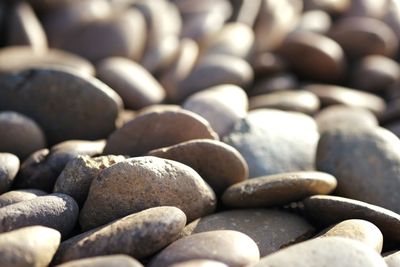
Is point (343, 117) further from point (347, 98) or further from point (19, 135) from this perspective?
point (19, 135)

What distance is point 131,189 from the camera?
57.7 inches

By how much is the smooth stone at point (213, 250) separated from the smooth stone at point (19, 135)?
751 millimetres

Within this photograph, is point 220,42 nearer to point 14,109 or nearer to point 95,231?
point 14,109

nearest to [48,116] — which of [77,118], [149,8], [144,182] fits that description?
[77,118]

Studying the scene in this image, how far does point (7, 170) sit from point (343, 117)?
1.23 m

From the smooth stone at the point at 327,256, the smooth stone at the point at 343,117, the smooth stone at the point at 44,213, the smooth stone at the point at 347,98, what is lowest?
the smooth stone at the point at 347,98

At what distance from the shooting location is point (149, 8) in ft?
9.95

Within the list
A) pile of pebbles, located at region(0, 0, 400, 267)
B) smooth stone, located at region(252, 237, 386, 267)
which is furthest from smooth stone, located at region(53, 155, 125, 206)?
smooth stone, located at region(252, 237, 386, 267)

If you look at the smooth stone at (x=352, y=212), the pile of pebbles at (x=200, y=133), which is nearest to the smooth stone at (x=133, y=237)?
the pile of pebbles at (x=200, y=133)

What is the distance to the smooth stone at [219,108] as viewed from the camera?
204 cm

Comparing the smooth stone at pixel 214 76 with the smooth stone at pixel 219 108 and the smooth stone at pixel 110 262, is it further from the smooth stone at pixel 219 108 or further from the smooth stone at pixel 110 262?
the smooth stone at pixel 110 262

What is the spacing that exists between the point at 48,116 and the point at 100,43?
78cm

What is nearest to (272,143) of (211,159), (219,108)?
(219,108)

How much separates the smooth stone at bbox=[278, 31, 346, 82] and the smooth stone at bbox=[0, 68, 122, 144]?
1.05 m
